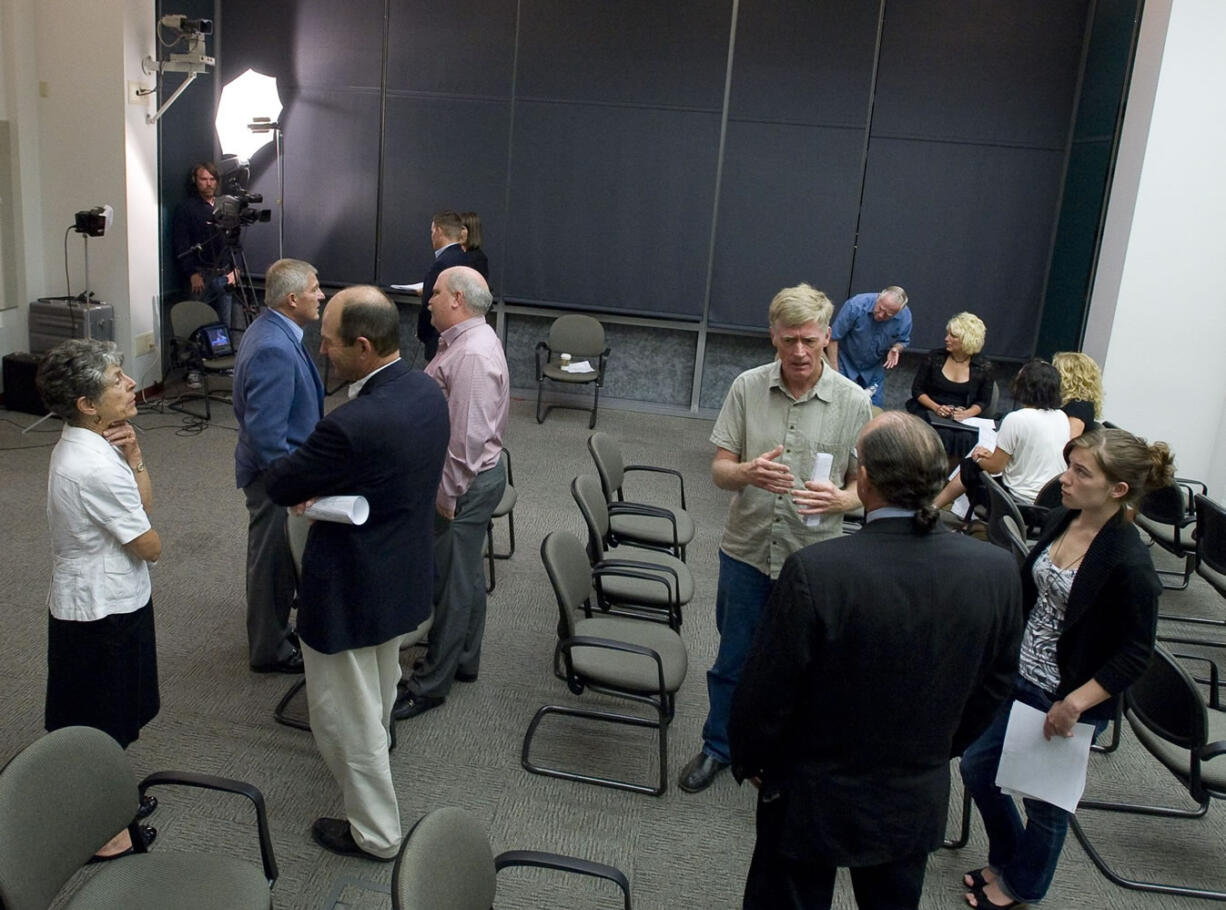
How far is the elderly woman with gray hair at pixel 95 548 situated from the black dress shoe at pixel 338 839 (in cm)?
50

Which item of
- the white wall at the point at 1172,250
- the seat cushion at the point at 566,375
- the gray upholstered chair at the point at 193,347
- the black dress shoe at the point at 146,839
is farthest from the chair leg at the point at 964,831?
the gray upholstered chair at the point at 193,347

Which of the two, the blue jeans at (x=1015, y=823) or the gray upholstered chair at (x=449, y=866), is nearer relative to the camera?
the gray upholstered chair at (x=449, y=866)

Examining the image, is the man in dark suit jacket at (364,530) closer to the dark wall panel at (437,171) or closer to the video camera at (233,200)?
the video camera at (233,200)

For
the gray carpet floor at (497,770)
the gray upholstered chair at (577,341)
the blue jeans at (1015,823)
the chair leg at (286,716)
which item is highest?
the gray upholstered chair at (577,341)

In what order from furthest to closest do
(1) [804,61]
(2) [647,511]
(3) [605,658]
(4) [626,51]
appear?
(4) [626,51] → (1) [804,61] → (2) [647,511] → (3) [605,658]

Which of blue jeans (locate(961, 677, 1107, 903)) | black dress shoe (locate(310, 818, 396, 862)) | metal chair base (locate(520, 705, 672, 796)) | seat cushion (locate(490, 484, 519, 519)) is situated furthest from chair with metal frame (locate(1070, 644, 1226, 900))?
seat cushion (locate(490, 484, 519, 519))

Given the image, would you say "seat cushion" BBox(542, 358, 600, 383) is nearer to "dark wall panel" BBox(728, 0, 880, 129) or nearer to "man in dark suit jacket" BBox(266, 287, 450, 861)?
"dark wall panel" BBox(728, 0, 880, 129)

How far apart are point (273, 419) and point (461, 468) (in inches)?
25.2

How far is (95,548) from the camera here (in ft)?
8.04

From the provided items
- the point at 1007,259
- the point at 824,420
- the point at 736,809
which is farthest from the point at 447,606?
the point at 1007,259

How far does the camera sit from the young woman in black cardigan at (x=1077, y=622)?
2318 millimetres

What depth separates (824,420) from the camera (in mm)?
2793

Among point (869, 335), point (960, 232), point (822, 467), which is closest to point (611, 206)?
point (869, 335)

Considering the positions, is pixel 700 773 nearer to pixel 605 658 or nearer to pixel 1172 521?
pixel 605 658
